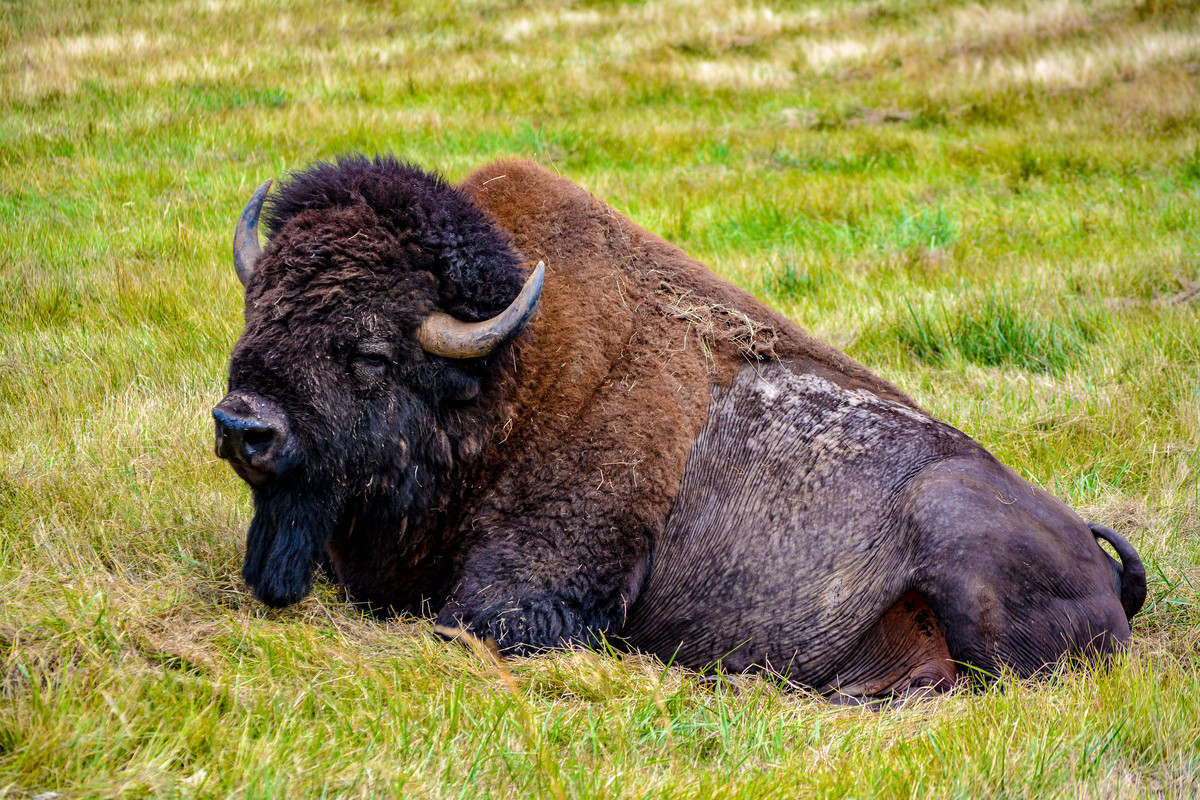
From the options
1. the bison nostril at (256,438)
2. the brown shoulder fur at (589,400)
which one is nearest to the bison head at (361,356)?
the bison nostril at (256,438)

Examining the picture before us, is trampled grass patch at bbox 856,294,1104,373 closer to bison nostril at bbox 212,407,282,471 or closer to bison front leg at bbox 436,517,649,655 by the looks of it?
bison front leg at bbox 436,517,649,655

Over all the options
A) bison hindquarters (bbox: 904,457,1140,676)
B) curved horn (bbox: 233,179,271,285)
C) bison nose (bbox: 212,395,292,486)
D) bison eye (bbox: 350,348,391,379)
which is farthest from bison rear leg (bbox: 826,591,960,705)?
curved horn (bbox: 233,179,271,285)

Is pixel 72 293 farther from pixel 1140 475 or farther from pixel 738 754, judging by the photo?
pixel 1140 475

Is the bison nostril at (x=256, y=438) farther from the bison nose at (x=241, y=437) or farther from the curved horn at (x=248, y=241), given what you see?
the curved horn at (x=248, y=241)

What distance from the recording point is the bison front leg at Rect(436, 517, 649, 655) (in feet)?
10.8

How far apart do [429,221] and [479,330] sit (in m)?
0.46

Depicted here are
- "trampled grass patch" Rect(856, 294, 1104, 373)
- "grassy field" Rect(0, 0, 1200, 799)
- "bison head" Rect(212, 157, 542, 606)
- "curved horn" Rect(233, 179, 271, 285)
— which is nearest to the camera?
"grassy field" Rect(0, 0, 1200, 799)

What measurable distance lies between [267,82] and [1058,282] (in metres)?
10.4

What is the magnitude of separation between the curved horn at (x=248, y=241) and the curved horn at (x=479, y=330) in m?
0.79

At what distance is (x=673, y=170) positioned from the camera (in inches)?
436

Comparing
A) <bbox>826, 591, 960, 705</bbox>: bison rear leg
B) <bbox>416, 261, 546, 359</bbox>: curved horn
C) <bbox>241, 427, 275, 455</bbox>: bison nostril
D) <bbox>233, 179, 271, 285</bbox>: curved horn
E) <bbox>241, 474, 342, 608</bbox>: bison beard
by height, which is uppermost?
<bbox>233, 179, 271, 285</bbox>: curved horn

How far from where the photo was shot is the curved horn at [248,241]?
11.8 feet

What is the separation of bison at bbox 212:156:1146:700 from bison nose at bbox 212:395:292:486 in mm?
11

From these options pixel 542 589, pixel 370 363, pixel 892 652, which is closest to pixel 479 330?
pixel 370 363
